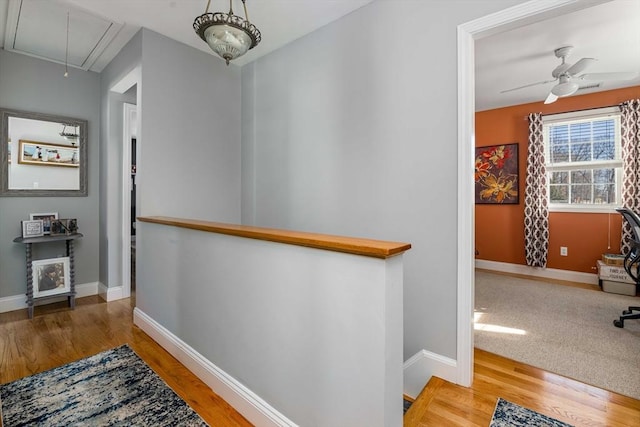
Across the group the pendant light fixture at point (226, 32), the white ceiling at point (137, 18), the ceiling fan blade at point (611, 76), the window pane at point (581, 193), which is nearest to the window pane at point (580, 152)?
the window pane at point (581, 193)

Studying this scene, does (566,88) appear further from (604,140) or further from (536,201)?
(536,201)

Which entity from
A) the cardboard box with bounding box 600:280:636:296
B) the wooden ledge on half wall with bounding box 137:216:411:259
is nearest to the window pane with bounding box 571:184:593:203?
the cardboard box with bounding box 600:280:636:296

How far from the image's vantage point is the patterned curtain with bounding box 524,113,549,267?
4.35m

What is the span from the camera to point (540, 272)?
4461 millimetres

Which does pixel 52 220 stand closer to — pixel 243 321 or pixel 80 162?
pixel 80 162

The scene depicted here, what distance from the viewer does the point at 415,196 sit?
2.00 metres

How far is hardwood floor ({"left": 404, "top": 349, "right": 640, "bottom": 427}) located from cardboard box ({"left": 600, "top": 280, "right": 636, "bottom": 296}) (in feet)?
8.91

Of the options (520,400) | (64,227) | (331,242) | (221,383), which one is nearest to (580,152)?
(520,400)

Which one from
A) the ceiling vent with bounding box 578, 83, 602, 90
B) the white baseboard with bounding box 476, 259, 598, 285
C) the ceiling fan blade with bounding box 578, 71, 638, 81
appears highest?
the ceiling vent with bounding box 578, 83, 602, 90

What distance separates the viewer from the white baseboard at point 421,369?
187cm

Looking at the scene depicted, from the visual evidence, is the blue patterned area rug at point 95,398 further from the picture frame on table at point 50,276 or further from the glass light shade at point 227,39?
the glass light shade at point 227,39

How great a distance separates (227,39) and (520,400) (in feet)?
8.28

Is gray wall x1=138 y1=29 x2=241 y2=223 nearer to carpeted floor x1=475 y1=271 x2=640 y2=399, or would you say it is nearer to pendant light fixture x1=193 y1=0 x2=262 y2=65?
pendant light fixture x1=193 y1=0 x2=262 y2=65

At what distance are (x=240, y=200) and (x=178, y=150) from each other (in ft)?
2.91
